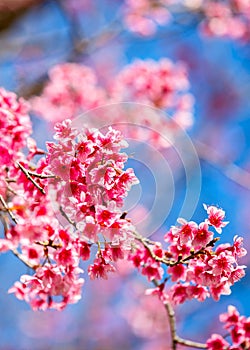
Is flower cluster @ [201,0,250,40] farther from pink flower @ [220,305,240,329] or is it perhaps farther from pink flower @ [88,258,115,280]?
pink flower @ [88,258,115,280]

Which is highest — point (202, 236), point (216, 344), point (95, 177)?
point (95, 177)

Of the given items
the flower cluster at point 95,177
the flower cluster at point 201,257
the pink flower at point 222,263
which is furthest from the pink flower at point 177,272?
the flower cluster at point 95,177

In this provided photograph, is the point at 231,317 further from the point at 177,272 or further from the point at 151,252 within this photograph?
the point at 151,252

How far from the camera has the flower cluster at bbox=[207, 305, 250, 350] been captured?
2.88 metres

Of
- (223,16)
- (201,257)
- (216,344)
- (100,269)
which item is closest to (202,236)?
(201,257)

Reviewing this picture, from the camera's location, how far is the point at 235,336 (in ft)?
9.55

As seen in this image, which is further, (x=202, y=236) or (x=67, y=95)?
(x=67, y=95)

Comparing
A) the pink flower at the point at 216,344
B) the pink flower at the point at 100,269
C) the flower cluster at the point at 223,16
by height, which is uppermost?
the flower cluster at the point at 223,16

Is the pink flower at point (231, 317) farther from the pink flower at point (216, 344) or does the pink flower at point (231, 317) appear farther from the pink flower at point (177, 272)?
the pink flower at point (177, 272)

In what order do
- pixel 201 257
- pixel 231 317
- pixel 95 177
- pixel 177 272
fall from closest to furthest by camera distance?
pixel 95 177 → pixel 201 257 → pixel 177 272 → pixel 231 317

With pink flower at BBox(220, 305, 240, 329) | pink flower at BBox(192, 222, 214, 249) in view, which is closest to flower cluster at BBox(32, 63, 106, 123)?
pink flower at BBox(220, 305, 240, 329)

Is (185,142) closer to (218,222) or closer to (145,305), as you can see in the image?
(218,222)

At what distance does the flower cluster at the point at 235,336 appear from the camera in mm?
2875

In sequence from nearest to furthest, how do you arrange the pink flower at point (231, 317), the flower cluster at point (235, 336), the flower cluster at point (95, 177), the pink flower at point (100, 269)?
1. the flower cluster at point (95, 177)
2. the pink flower at point (100, 269)
3. the flower cluster at point (235, 336)
4. the pink flower at point (231, 317)
